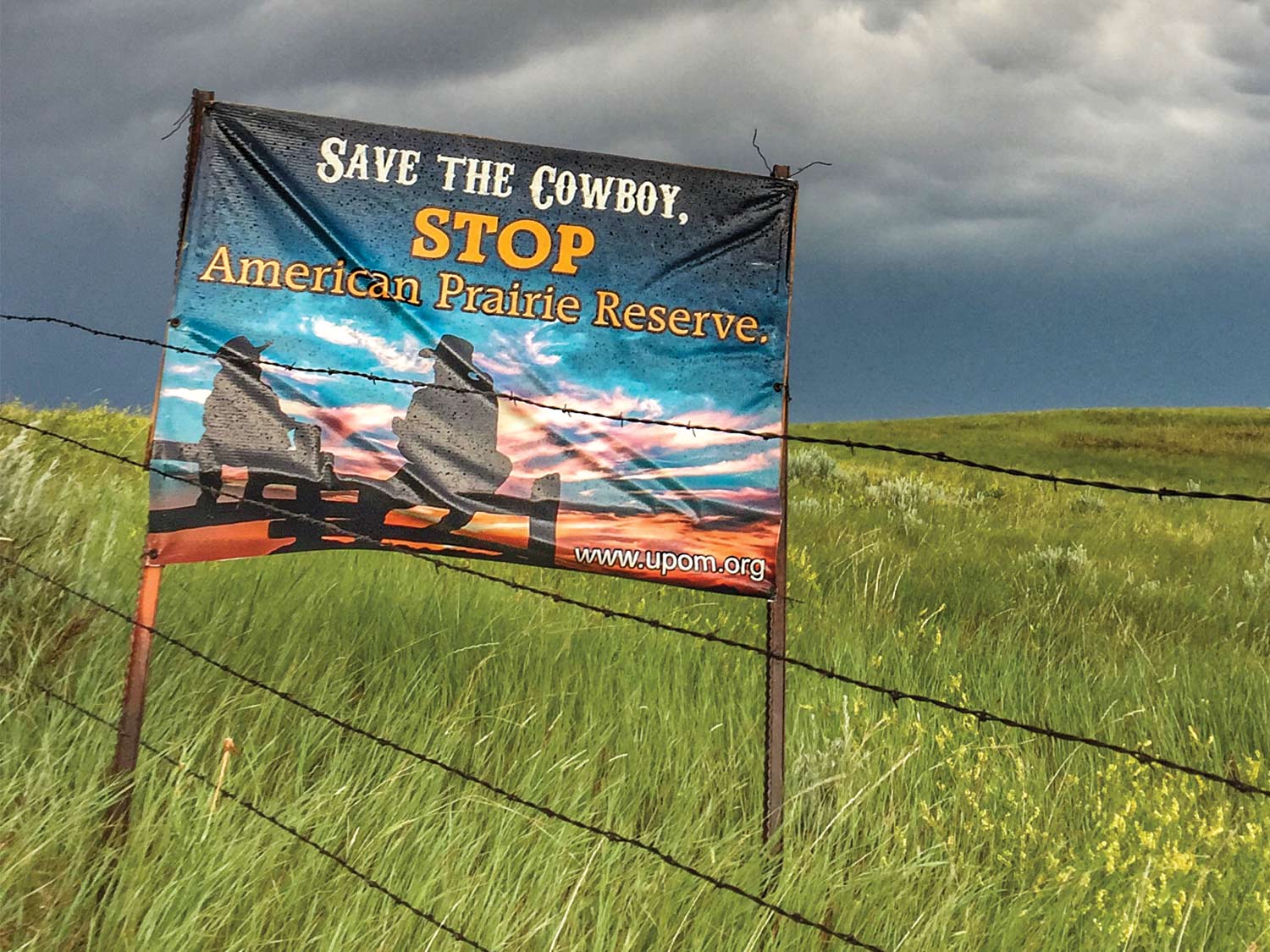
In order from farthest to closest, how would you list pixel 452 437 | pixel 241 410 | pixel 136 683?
pixel 452 437 → pixel 241 410 → pixel 136 683

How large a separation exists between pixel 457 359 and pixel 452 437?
329mm

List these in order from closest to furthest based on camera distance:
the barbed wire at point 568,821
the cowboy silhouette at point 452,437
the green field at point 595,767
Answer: the barbed wire at point 568,821
the green field at point 595,767
the cowboy silhouette at point 452,437

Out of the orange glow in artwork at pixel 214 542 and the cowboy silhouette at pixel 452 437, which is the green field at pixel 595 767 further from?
the cowboy silhouette at pixel 452 437

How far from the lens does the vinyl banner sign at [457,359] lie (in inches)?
163

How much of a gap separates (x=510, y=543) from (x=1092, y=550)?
28.2 ft

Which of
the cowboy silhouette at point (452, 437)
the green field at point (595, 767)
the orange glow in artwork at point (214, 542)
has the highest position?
the cowboy silhouette at point (452, 437)

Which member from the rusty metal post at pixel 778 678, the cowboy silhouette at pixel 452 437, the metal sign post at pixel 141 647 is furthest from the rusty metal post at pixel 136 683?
the rusty metal post at pixel 778 678

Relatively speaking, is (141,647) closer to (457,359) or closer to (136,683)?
(136,683)

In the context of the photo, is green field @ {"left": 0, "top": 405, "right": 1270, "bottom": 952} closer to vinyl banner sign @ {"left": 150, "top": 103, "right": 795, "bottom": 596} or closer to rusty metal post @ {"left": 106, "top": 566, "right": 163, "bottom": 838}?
rusty metal post @ {"left": 106, "top": 566, "right": 163, "bottom": 838}

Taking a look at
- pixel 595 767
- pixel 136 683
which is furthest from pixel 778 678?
pixel 136 683

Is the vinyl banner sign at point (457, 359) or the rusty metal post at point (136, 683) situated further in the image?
the vinyl banner sign at point (457, 359)

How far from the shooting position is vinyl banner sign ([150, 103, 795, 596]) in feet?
13.6

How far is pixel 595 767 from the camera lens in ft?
15.4

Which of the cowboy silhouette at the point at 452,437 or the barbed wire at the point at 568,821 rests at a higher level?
the cowboy silhouette at the point at 452,437
